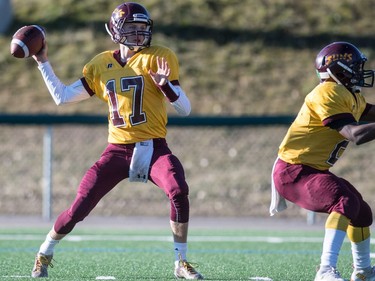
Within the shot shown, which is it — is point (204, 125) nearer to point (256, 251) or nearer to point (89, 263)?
point (256, 251)

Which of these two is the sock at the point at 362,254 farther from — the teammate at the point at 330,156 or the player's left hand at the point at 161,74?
the player's left hand at the point at 161,74

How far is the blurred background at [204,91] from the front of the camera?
43.2 ft

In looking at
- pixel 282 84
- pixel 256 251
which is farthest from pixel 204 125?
pixel 282 84

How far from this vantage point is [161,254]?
806cm

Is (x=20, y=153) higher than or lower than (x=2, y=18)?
lower

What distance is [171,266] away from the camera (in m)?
7.14

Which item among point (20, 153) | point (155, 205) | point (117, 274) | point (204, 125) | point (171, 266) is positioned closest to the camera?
point (117, 274)

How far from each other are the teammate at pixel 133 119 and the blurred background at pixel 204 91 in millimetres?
5103

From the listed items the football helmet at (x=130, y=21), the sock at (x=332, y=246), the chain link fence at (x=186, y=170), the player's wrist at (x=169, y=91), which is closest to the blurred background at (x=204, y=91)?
the chain link fence at (x=186, y=170)

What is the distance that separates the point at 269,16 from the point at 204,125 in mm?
6435

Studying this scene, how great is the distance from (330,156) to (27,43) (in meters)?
2.23

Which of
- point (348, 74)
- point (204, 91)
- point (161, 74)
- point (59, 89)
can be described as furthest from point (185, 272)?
point (204, 91)

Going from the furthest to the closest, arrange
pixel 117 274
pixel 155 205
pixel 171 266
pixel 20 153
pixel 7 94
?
1. pixel 7 94
2. pixel 20 153
3. pixel 155 205
4. pixel 171 266
5. pixel 117 274

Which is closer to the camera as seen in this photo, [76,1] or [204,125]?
[204,125]
